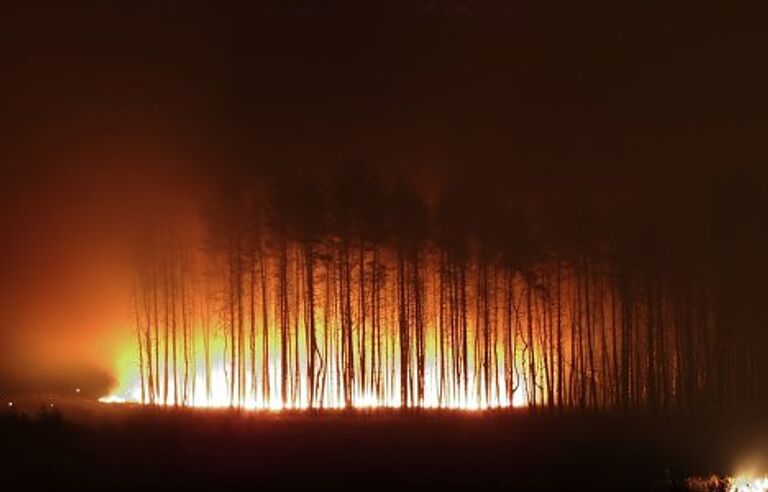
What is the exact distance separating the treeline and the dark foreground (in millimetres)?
6481

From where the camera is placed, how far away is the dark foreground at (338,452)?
25703 millimetres

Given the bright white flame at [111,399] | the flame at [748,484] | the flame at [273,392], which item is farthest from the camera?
the bright white flame at [111,399]

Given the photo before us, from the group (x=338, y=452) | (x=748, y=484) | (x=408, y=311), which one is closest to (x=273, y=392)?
(x=408, y=311)

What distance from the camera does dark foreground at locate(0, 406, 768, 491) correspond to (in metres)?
25.7

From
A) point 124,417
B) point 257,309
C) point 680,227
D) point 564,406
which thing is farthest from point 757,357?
point 124,417

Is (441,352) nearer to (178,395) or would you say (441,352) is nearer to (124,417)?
(178,395)

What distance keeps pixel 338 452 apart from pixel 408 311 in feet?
57.1

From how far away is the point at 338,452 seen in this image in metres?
30.5

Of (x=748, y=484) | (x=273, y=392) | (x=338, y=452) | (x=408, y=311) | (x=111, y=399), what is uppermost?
(x=408, y=311)

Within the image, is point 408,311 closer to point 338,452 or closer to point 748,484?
point 338,452

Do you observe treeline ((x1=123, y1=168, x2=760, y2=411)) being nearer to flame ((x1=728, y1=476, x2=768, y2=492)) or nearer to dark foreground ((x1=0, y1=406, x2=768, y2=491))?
dark foreground ((x1=0, y1=406, x2=768, y2=491))

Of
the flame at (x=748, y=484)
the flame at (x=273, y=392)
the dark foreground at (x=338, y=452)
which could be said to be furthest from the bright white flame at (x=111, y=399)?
the flame at (x=748, y=484)

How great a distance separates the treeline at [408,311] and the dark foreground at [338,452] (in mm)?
6481

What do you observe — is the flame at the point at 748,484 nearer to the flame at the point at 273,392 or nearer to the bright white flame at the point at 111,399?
the flame at the point at 273,392
